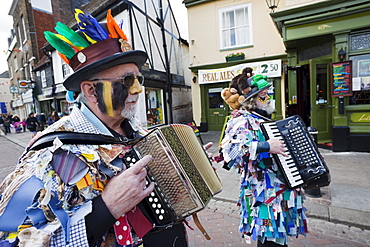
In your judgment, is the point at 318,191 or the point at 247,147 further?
the point at 318,191

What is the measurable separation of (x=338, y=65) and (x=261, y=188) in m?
5.46

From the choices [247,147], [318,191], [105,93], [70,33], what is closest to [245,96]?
[247,147]

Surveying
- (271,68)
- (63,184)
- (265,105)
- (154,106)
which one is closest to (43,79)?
(154,106)

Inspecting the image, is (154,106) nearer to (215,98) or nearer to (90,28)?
(215,98)

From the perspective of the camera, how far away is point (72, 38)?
127 centimetres

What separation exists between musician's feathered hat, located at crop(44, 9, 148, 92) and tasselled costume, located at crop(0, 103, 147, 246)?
0.99 feet

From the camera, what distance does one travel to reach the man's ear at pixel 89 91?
128cm

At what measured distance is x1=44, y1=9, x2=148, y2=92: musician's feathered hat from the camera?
1.24 metres

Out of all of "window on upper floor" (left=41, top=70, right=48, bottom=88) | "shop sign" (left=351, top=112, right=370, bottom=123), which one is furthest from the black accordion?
"window on upper floor" (left=41, top=70, right=48, bottom=88)

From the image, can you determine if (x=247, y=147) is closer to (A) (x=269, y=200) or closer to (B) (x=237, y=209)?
(A) (x=269, y=200)

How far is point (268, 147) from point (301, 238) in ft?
5.48

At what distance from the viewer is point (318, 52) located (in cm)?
666

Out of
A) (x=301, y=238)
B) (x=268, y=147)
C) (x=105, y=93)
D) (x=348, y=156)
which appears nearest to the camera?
(x=105, y=93)

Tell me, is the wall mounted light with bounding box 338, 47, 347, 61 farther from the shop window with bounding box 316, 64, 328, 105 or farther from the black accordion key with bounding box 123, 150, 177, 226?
the black accordion key with bounding box 123, 150, 177, 226
